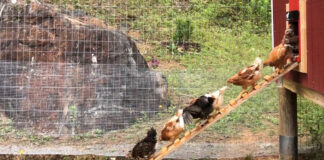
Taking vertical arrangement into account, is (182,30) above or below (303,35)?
above

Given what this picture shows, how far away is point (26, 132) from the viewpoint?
16.7 feet

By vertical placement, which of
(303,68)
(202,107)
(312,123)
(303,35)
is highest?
(303,35)

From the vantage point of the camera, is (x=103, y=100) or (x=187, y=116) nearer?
(x=187, y=116)

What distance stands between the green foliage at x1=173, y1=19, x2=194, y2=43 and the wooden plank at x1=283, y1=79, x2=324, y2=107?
2.70 meters

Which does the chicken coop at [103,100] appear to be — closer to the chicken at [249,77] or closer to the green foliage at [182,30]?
the chicken at [249,77]

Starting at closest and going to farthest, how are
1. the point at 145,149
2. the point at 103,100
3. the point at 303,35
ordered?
the point at 303,35
the point at 145,149
the point at 103,100

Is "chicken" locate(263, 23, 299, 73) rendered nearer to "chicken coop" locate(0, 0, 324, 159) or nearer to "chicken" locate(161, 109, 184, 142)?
"chicken coop" locate(0, 0, 324, 159)

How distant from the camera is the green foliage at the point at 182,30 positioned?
706 cm

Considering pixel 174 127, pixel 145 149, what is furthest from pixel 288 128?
pixel 145 149

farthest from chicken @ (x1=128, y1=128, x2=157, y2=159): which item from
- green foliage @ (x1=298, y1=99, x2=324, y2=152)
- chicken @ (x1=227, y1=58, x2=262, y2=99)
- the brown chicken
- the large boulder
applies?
green foliage @ (x1=298, y1=99, x2=324, y2=152)

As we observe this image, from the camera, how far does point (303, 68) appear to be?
379cm

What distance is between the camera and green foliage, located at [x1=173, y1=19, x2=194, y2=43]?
7.06 m

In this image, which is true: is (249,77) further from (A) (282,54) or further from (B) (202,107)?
(B) (202,107)

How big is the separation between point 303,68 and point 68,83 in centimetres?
285
